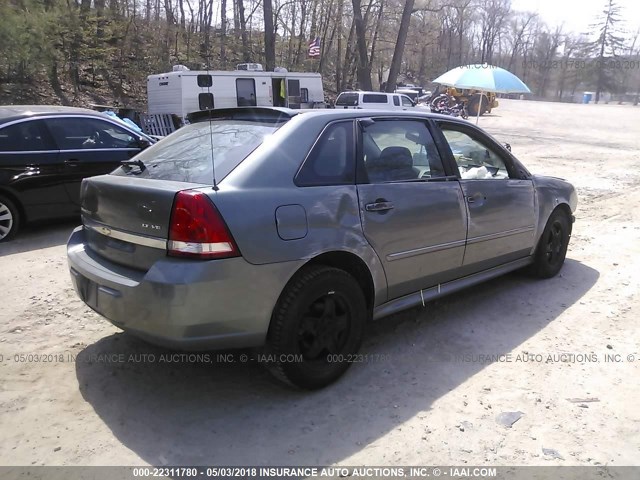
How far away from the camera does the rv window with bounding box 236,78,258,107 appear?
17141mm

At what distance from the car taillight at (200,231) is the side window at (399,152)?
1.14 metres

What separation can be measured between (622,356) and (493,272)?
1119 millimetres

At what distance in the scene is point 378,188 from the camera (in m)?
3.31

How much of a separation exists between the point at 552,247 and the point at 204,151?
11.8 ft

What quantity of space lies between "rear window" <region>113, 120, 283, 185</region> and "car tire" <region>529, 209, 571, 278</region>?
3047 mm

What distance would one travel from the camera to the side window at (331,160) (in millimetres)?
3014

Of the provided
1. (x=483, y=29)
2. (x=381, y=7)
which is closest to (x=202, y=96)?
(x=381, y=7)

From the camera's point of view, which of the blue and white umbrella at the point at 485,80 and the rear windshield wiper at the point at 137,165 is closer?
the rear windshield wiper at the point at 137,165

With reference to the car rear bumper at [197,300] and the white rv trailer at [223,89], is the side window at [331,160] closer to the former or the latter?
the car rear bumper at [197,300]

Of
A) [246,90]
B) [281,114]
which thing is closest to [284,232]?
[281,114]

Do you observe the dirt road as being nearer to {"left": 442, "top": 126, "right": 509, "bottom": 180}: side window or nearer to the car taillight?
the car taillight

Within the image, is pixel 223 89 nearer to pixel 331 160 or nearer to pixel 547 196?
pixel 547 196

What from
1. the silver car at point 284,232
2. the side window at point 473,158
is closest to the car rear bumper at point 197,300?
the silver car at point 284,232

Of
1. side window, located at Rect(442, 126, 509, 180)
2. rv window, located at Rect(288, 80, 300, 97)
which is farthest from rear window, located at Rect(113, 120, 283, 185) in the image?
rv window, located at Rect(288, 80, 300, 97)
